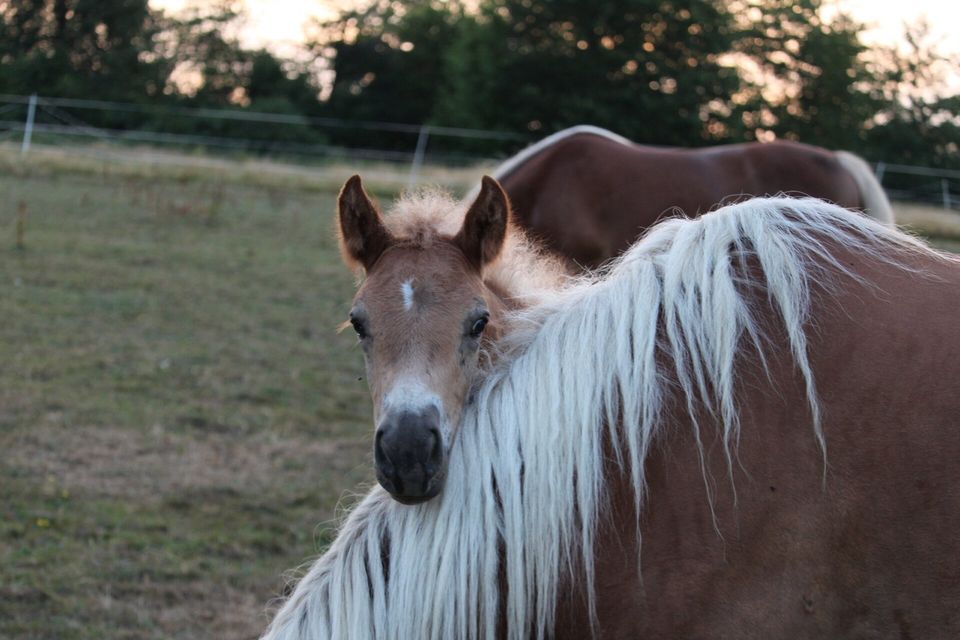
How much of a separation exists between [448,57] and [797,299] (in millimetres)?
34644

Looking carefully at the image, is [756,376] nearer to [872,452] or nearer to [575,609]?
[872,452]

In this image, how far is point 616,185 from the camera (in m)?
6.58

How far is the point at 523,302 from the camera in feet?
8.87

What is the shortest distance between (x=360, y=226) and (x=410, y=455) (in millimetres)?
863

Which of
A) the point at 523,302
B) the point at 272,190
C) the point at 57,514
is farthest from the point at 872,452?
the point at 272,190

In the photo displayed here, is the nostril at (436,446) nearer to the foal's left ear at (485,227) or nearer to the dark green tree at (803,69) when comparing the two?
the foal's left ear at (485,227)

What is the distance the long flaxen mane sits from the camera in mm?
2004

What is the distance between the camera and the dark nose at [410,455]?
2.08m

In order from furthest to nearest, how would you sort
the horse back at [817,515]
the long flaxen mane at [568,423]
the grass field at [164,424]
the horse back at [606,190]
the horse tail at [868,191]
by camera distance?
the horse tail at [868,191] < the horse back at [606,190] < the grass field at [164,424] < the long flaxen mane at [568,423] < the horse back at [817,515]

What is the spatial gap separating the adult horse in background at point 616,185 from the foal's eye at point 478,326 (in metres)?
3.92

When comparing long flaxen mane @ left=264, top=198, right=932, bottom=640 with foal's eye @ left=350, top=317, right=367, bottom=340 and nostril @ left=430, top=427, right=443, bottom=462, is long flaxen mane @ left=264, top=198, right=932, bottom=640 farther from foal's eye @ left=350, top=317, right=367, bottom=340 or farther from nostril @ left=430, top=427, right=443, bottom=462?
foal's eye @ left=350, top=317, right=367, bottom=340

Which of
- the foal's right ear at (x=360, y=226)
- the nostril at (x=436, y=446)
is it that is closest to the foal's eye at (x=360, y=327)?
the foal's right ear at (x=360, y=226)

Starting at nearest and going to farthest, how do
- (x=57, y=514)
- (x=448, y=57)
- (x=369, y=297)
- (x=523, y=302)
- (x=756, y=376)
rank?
1. (x=756, y=376)
2. (x=369, y=297)
3. (x=523, y=302)
4. (x=57, y=514)
5. (x=448, y=57)

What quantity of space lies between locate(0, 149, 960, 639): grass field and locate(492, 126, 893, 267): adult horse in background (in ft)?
4.59
